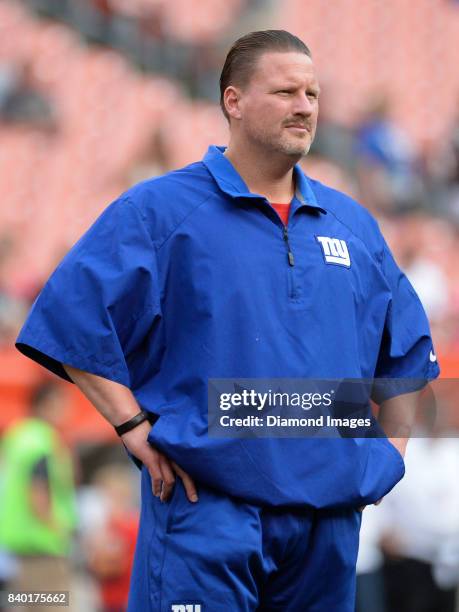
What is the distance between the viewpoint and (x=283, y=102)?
3109mm

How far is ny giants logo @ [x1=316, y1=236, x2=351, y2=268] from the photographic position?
317 centimetres

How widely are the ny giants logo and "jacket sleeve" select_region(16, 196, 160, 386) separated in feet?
1.37

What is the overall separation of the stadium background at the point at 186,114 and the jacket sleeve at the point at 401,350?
15.8 ft

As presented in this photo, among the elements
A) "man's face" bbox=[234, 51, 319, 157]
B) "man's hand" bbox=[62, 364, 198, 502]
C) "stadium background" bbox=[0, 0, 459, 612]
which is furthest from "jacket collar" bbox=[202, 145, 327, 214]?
"stadium background" bbox=[0, 0, 459, 612]

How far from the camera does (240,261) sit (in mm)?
3043

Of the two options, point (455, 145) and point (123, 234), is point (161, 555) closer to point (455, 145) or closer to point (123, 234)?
point (123, 234)

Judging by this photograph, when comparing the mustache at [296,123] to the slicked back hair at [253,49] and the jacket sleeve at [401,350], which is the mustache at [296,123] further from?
the jacket sleeve at [401,350]

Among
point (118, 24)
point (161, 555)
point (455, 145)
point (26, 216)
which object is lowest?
point (161, 555)

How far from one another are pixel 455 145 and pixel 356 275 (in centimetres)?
873

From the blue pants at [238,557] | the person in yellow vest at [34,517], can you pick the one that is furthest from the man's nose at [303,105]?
the person in yellow vest at [34,517]

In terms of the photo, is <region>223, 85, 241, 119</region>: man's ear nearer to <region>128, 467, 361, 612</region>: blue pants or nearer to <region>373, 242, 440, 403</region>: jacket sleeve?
<region>373, 242, 440, 403</region>: jacket sleeve

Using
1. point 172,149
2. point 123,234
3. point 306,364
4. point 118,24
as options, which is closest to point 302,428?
point 306,364

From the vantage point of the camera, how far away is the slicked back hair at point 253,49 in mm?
3152

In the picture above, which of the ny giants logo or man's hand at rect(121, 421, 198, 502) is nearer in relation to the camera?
man's hand at rect(121, 421, 198, 502)
